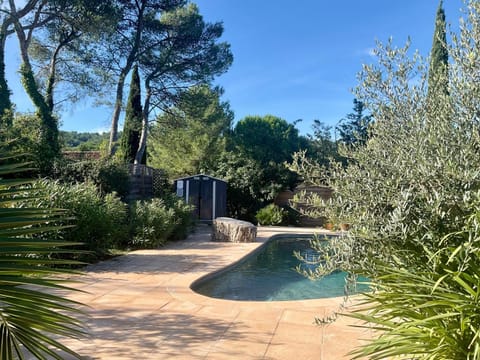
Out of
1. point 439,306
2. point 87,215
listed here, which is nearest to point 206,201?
point 87,215

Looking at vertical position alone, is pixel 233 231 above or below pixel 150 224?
below

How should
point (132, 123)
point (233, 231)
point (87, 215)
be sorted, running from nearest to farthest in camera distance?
point (87, 215)
point (233, 231)
point (132, 123)

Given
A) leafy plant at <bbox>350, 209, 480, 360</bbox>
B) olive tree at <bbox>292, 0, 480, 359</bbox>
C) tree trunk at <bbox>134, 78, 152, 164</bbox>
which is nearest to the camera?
leafy plant at <bbox>350, 209, 480, 360</bbox>

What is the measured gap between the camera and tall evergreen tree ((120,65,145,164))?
15.0 m

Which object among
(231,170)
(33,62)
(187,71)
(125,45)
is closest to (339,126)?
(231,170)

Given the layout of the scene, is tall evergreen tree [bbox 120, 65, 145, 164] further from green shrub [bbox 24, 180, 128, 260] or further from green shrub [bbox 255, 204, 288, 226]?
green shrub [bbox 24, 180, 128, 260]

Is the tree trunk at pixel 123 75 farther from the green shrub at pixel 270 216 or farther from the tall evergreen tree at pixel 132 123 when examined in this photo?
the green shrub at pixel 270 216

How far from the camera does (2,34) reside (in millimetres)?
13172

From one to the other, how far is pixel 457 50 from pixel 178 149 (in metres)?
18.2

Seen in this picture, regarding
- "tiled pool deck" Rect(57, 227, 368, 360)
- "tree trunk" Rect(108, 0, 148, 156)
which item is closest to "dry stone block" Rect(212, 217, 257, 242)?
"tiled pool deck" Rect(57, 227, 368, 360)

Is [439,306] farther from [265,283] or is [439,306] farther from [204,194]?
[204,194]

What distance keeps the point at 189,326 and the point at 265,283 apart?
11.2 ft

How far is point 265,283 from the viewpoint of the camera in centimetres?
682

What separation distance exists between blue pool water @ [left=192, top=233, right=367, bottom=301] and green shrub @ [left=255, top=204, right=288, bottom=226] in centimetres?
701
